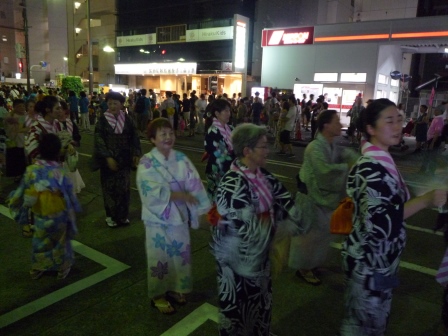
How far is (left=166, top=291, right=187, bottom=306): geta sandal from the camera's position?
10.9 feet

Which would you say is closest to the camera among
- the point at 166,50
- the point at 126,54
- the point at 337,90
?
the point at 337,90

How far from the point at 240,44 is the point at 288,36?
4.60 m

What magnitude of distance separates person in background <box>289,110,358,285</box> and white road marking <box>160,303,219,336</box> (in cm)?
105

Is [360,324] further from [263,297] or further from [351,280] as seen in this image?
[263,297]

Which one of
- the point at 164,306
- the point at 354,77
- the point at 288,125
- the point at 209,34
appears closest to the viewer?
the point at 164,306

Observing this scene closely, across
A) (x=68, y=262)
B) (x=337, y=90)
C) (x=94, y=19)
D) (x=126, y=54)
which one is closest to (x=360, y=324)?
(x=68, y=262)

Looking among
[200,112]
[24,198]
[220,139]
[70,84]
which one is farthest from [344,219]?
[70,84]

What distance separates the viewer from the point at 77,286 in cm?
366

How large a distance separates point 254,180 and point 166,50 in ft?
99.2

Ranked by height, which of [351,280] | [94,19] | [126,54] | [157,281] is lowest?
[157,281]

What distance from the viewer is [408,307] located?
339 cm

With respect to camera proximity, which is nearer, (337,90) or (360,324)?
(360,324)

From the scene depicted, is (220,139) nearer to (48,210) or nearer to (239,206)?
(48,210)

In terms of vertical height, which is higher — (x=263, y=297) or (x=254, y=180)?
(x=254, y=180)
